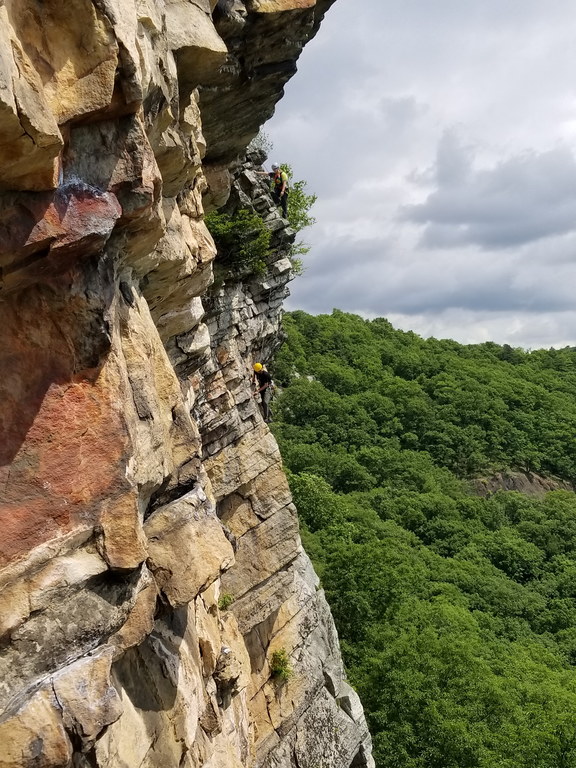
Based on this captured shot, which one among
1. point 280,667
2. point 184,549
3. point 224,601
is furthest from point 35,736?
point 280,667

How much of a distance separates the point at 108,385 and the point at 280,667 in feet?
43.6

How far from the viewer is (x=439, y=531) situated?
4847 centimetres

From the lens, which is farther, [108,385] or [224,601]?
[224,601]

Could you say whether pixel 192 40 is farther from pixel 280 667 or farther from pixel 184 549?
pixel 280 667

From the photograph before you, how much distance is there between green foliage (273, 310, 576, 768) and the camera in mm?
27047

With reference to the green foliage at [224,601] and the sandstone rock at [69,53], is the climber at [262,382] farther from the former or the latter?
the sandstone rock at [69,53]

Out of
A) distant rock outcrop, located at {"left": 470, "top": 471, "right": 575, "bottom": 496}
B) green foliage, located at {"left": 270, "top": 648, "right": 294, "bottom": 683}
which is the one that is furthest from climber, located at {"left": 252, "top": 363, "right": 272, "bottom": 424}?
distant rock outcrop, located at {"left": 470, "top": 471, "right": 575, "bottom": 496}

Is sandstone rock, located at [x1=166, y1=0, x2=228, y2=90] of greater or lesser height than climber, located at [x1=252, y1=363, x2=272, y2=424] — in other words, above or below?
above

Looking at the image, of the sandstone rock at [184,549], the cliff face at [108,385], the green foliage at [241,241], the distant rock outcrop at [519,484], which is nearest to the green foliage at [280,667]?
the cliff face at [108,385]

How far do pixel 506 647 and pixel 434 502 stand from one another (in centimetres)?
1593

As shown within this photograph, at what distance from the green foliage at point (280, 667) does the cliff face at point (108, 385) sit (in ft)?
15.9

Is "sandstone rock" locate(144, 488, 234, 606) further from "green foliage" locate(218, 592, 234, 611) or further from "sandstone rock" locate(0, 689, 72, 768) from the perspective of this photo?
"green foliage" locate(218, 592, 234, 611)

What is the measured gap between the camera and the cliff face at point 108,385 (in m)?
5.83

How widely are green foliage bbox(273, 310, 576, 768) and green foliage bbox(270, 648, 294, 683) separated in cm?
1163
